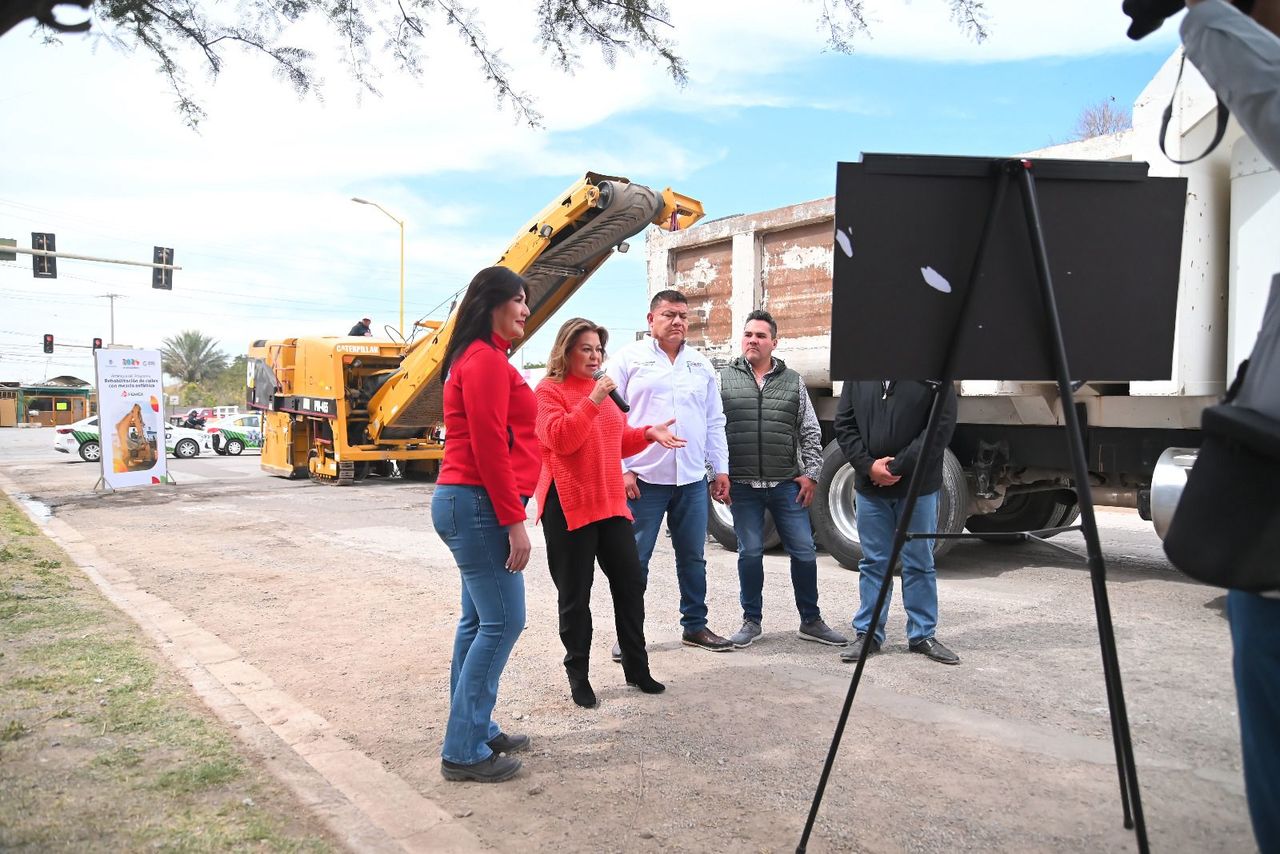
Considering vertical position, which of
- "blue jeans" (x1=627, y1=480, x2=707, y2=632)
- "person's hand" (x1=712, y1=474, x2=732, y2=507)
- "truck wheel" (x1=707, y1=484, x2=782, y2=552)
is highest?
"person's hand" (x1=712, y1=474, x2=732, y2=507)

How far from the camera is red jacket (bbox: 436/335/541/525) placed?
3295mm

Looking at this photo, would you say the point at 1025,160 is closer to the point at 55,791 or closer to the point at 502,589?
the point at 502,589

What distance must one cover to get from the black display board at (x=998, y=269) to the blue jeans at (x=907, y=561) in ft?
7.28

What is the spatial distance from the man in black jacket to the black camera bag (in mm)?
3156

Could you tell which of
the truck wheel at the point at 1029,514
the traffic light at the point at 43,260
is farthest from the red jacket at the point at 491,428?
the traffic light at the point at 43,260

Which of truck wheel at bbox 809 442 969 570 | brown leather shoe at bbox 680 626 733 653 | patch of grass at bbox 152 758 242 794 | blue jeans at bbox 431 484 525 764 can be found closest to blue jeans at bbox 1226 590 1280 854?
blue jeans at bbox 431 484 525 764

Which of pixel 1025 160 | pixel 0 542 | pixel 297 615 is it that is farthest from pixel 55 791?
pixel 0 542

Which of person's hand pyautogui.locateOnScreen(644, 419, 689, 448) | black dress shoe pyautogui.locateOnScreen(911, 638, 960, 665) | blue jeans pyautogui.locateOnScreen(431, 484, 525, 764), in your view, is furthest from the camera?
black dress shoe pyautogui.locateOnScreen(911, 638, 960, 665)

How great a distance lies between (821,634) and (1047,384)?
2662 mm

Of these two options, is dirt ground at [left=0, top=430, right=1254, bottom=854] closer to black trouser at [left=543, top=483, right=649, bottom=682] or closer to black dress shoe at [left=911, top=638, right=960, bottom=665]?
black dress shoe at [left=911, top=638, right=960, bottom=665]

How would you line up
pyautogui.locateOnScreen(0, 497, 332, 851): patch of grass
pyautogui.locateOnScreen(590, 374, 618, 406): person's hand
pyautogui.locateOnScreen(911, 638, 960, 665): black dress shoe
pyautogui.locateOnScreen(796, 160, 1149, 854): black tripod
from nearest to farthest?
pyautogui.locateOnScreen(796, 160, 1149, 854): black tripod, pyautogui.locateOnScreen(0, 497, 332, 851): patch of grass, pyautogui.locateOnScreen(590, 374, 618, 406): person's hand, pyautogui.locateOnScreen(911, 638, 960, 665): black dress shoe

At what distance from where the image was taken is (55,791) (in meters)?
3.15

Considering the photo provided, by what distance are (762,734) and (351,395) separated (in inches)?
573

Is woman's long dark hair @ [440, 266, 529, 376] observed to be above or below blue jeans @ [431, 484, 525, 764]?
above
